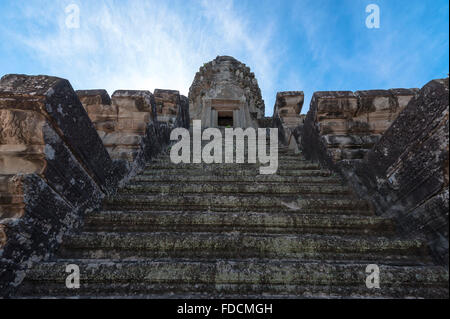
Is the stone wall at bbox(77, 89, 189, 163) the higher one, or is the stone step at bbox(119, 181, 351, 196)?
the stone wall at bbox(77, 89, 189, 163)

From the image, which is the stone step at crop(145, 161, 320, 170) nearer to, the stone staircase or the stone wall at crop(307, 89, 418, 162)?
the stone wall at crop(307, 89, 418, 162)

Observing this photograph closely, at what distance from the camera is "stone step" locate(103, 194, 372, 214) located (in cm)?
208

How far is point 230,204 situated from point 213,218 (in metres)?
0.32

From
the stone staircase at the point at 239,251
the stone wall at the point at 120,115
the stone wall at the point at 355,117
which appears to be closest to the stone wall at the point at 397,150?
the stone wall at the point at 355,117

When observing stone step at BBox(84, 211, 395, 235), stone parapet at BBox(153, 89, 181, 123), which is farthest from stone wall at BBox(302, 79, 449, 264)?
stone parapet at BBox(153, 89, 181, 123)

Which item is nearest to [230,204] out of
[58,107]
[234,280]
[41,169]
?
[234,280]

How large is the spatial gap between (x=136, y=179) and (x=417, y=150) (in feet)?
9.90

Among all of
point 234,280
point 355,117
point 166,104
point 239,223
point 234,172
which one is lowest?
point 234,280

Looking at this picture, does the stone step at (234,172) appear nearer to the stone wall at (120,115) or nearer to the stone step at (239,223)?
the stone wall at (120,115)

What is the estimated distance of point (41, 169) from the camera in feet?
4.90

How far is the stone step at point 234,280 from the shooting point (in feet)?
4.00

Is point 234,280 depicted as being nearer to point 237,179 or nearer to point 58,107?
point 237,179

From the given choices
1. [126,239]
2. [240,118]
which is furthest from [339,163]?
[240,118]
